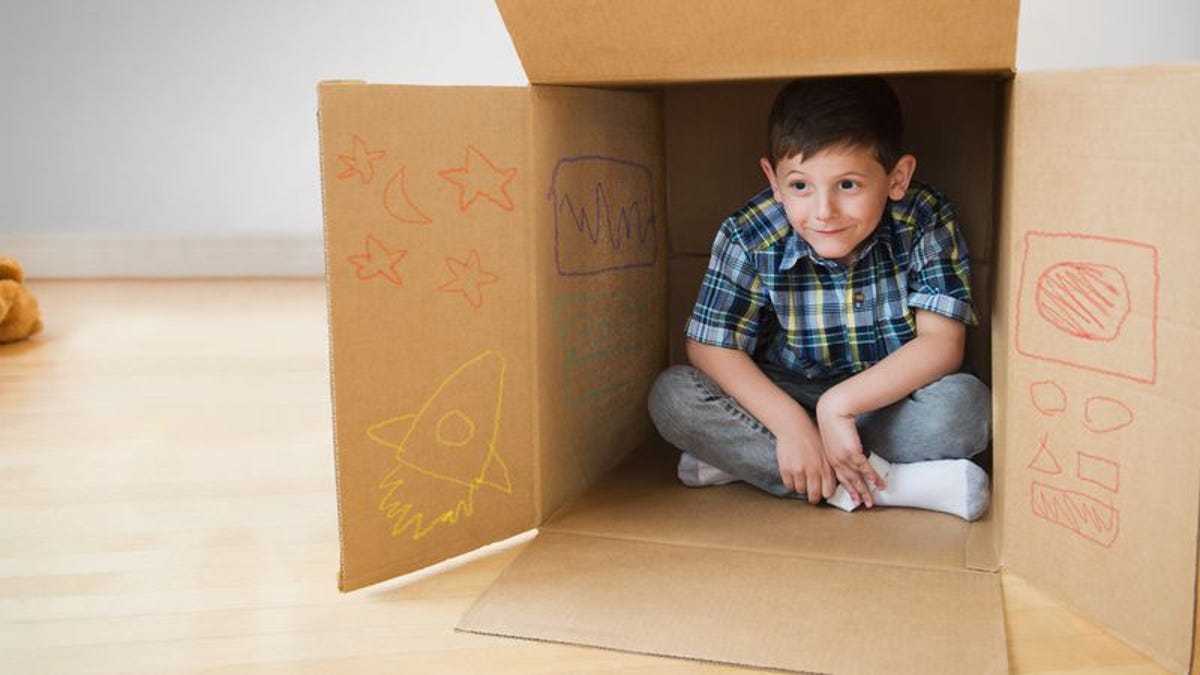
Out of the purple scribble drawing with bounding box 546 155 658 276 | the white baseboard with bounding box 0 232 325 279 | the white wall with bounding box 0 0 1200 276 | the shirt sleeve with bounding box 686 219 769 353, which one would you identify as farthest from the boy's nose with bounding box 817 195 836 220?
the white baseboard with bounding box 0 232 325 279

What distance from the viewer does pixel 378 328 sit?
91 cm

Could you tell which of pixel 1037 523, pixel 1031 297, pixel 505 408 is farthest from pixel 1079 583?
pixel 505 408

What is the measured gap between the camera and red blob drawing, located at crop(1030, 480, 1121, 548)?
820 millimetres

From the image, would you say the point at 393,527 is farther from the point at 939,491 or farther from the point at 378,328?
the point at 939,491

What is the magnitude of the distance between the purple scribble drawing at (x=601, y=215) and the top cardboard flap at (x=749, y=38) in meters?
0.11

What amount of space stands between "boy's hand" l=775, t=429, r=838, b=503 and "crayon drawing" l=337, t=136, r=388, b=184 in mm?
444

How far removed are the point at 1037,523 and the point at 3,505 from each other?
35.8 inches

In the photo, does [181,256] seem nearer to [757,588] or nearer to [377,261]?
[377,261]

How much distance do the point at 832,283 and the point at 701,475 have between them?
0.73 feet

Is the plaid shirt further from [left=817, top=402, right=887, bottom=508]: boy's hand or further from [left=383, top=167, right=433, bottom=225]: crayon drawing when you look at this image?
[left=383, top=167, right=433, bottom=225]: crayon drawing

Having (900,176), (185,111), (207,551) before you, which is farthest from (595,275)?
(185,111)

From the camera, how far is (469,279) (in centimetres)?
95

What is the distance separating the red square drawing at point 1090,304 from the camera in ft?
2.56

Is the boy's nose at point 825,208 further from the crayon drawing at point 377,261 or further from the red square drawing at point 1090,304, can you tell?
the crayon drawing at point 377,261
